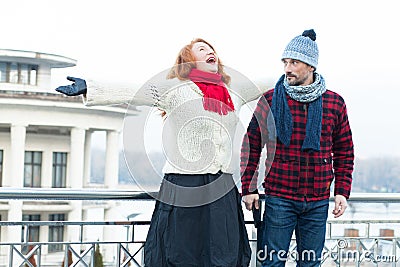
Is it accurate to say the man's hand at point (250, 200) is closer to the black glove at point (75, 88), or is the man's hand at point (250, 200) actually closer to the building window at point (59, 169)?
the black glove at point (75, 88)

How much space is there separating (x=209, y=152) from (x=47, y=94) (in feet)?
86.9

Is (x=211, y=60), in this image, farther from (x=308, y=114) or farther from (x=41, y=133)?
(x=41, y=133)

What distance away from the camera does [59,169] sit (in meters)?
30.1

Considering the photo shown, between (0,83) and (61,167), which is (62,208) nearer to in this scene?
(61,167)

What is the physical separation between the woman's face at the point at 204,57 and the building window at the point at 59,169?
2773 cm

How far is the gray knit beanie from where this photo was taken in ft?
7.98

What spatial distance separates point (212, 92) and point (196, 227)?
464mm

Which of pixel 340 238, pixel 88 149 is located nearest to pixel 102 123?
pixel 88 149

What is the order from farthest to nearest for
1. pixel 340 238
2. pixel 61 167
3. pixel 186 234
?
pixel 61 167 → pixel 340 238 → pixel 186 234

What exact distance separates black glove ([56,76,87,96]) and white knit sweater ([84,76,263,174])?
0.9 inches

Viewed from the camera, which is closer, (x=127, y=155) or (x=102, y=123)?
(x=127, y=155)

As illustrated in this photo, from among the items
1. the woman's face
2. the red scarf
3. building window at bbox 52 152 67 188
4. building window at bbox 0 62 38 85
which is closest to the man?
the red scarf

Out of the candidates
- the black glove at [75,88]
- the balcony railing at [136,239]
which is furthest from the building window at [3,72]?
Result: the black glove at [75,88]

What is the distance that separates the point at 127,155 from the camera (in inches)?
96.5
